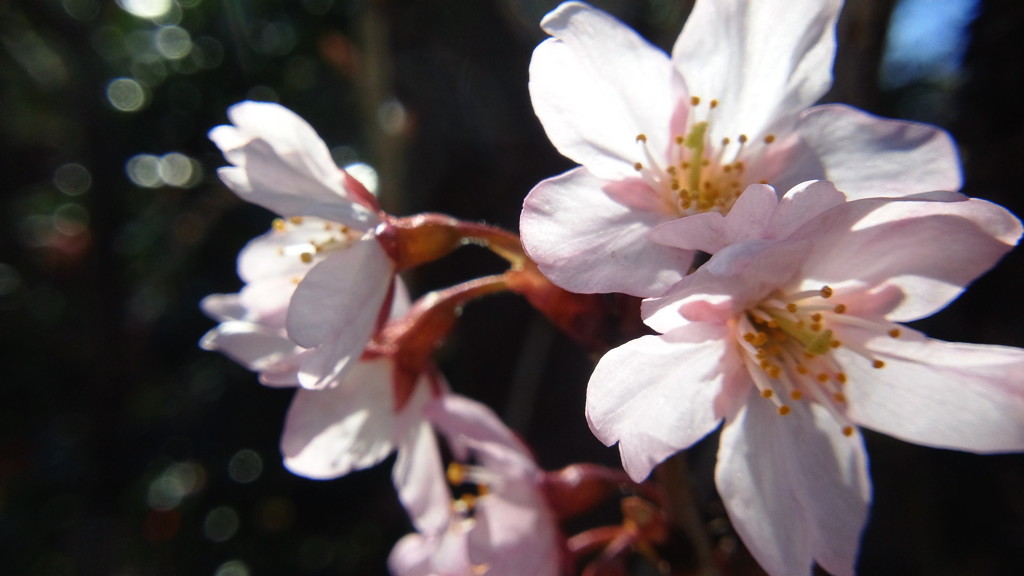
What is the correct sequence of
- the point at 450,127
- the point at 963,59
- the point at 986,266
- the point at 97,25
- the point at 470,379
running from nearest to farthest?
the point at 986,266 → the point at 963,59 → the point at 470,379 → the point at 450,127 → the point at 97,25

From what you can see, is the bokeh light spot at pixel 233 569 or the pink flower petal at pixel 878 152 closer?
the pink flower petal at pixel 878 152

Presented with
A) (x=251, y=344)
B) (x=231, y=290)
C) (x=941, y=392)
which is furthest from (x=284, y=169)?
(x=231, y=290)

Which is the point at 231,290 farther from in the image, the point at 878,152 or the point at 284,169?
the point at 878,152

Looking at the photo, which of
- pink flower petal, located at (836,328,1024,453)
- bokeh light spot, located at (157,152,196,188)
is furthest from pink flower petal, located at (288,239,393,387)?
bokeh light spot, located at (157,152,196,188)

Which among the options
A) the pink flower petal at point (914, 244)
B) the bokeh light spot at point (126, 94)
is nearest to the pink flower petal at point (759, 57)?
the pink flower petal at point (914, 244)

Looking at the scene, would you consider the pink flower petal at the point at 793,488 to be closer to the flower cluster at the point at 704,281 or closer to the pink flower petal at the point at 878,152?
the flower cluster at the point at 704,281

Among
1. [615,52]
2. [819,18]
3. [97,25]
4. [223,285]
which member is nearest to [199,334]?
[223,285]

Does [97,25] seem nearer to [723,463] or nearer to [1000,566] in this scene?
[723,463]
